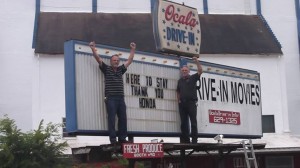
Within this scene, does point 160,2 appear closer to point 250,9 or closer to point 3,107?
point 3,107

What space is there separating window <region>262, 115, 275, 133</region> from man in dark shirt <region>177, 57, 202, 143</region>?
1304 centimetres

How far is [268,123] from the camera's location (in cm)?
2858

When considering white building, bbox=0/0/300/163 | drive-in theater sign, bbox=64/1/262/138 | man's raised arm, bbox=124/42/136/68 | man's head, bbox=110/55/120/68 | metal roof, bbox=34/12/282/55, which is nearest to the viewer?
drive-in theater sign, bbox=64/1/262/138

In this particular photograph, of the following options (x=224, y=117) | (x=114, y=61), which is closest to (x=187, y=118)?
(x=224, y=117)

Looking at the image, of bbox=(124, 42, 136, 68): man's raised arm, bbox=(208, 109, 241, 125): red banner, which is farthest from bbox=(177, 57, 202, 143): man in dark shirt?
bbox=(124, 42, 136, 68): man's raised arm

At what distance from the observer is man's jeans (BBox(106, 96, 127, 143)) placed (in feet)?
46.0

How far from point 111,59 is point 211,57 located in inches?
583

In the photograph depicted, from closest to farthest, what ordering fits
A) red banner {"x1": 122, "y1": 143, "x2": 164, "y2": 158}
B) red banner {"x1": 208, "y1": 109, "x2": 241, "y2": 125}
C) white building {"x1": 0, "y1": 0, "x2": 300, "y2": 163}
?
red banner {"x1": 122, "y1": 143, "x2": 164, "y2": 158} < red banner {"x1": 208, "y1": 109, "x2": 241, "y2": 125} < white building {"x1": 0, "y1": 0, "x2": 300, "y2": 163}

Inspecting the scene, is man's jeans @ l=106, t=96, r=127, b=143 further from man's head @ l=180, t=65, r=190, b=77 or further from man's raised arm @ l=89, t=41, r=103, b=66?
man's head @ l=180, t=65, r=190, b=77

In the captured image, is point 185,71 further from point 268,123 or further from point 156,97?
point 268,123

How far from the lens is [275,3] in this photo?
31500mm

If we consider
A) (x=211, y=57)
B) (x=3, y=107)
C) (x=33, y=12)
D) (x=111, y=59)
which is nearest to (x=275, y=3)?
(x=211, y=57)

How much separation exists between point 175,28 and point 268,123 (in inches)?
533

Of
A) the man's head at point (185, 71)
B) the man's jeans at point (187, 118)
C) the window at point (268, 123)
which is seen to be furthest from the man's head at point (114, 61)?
the window at point (268, 123)
